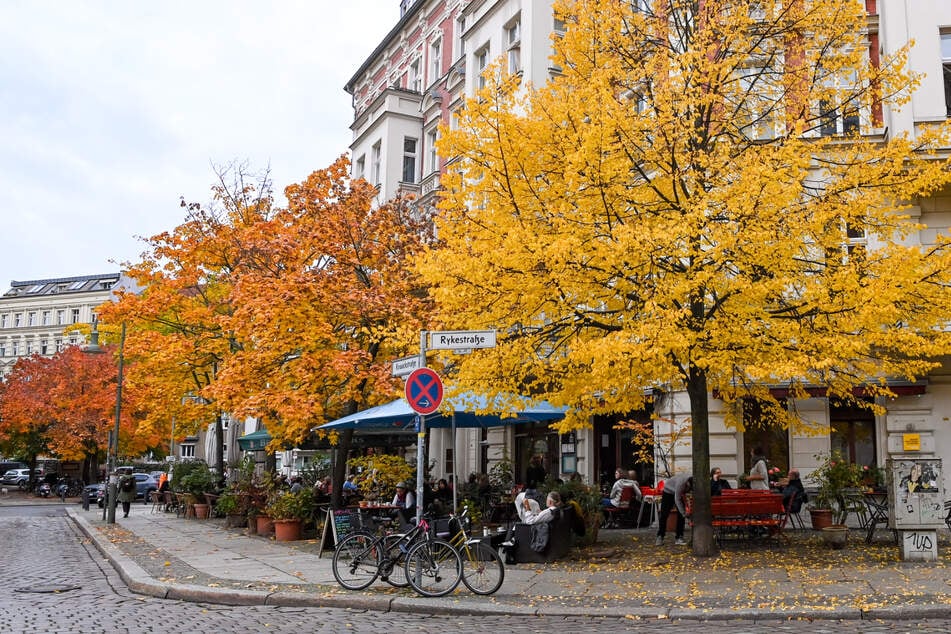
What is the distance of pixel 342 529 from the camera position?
14672 mm

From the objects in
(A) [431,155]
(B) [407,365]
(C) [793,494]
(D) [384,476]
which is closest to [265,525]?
(D) [384,476]

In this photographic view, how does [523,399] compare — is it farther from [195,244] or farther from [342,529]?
[195,244]

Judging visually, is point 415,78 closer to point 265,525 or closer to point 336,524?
point 265,525

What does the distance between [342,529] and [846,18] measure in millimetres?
11455

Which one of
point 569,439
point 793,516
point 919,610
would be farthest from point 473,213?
point 569,439

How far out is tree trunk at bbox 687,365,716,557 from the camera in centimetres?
1371

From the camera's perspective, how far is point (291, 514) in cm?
1844

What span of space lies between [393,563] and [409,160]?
25.1 m

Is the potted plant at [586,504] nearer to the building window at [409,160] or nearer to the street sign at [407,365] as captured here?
the street sign at [407,365]

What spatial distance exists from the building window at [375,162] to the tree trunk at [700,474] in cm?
2379

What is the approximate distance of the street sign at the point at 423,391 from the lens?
35.3ft

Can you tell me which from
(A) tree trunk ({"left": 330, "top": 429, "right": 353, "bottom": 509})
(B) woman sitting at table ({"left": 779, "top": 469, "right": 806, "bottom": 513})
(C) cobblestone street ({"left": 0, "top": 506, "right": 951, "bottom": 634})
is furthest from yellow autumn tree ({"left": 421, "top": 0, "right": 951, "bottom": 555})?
(A) tree trunk ({"left": 330, "top": 429, "right": 353, "bottom": 509})

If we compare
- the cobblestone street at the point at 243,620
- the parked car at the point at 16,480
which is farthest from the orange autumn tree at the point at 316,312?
the parked car at the point at 16,480

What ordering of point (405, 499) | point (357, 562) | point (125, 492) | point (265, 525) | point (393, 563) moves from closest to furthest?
point (393, 563)
point (357, 562)
point (405, 499)
point (265, 525)
point (125, 492)
